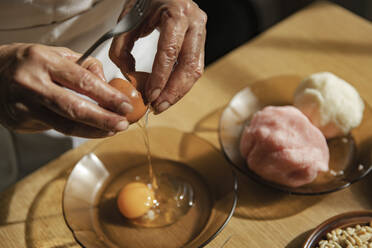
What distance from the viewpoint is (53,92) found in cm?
68

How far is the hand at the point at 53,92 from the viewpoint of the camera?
2.24 feet

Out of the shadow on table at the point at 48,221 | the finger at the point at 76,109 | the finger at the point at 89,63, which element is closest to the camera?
the finger at the point at 76,109

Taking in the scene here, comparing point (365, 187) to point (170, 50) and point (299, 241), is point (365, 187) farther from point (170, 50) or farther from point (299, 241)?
point (170, 50)

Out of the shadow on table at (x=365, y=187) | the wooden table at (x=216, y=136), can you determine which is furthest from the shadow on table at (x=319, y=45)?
the shadow on table at (x=365, y=187)

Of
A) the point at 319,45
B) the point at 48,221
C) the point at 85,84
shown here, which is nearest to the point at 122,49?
the point at 85,84

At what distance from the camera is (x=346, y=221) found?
0.84 meters

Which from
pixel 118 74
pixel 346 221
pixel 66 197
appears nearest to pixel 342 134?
pixel 346 221

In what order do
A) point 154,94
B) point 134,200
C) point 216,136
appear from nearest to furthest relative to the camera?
point 154,94 → point 134,200 → point 216,136

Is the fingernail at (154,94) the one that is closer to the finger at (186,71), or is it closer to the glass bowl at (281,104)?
the finger at (186,71)

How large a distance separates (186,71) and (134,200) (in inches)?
12.3

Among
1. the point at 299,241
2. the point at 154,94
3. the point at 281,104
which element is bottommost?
the point at 299,241

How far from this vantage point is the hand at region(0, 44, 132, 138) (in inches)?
26.9

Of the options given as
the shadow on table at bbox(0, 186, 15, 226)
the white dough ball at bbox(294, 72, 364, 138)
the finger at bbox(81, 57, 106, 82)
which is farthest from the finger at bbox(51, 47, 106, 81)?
the white dough ball at bbox(294, 72, 364, 138)

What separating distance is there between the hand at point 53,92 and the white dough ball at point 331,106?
1.67ft
